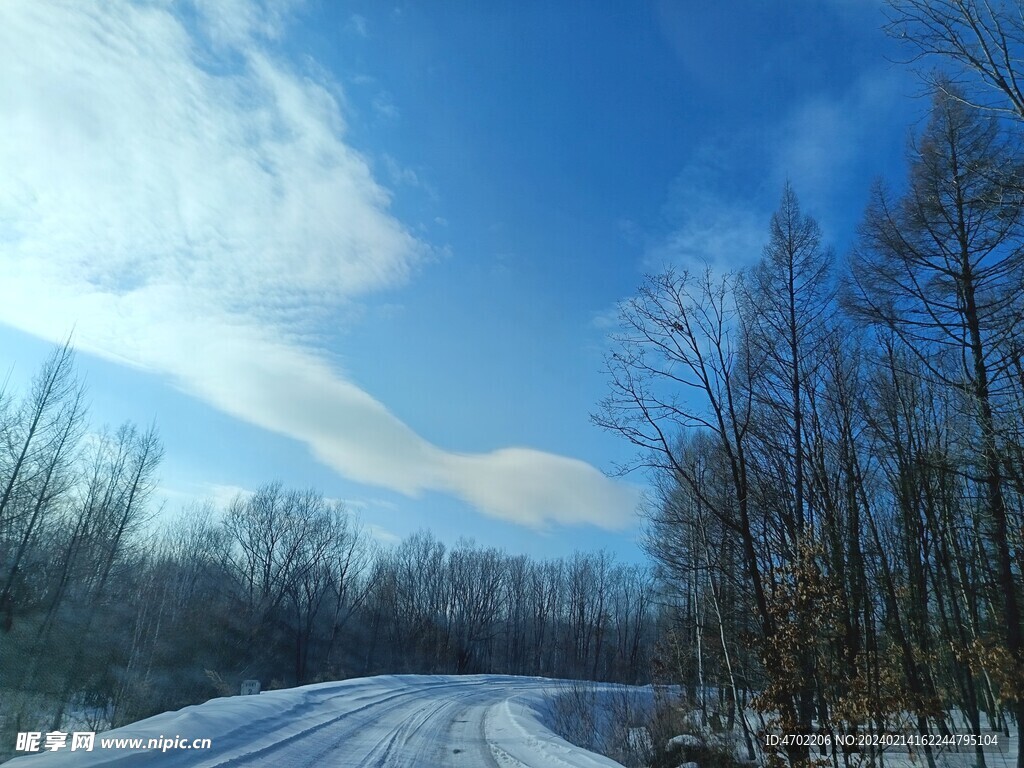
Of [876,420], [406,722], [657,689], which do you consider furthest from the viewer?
[657,689]

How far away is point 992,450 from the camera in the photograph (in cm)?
1017

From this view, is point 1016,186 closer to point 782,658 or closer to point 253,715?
point 782,658

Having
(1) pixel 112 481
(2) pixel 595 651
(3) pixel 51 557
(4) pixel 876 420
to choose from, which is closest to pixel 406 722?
(4) pixel 876 420

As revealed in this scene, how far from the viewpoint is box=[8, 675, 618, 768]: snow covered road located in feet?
25.0

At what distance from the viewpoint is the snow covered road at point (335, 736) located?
761 centimetres

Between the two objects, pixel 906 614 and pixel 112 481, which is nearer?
pixel 906 614

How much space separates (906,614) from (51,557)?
33.6m

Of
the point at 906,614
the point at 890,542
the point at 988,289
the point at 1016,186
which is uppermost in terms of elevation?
the point at 988,289

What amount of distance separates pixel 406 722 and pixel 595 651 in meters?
65.5

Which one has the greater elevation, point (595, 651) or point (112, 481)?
point (112, 481)

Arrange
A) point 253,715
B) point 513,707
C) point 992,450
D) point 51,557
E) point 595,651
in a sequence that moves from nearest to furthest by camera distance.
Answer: point 992,450 → point 253,715 → point 513,707 → point 51,557 → point 595,651

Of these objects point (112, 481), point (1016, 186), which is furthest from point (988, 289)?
point (112, 481)

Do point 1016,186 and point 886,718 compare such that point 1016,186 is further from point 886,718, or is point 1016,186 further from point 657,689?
point 657,689

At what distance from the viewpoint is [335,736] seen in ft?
39.5
